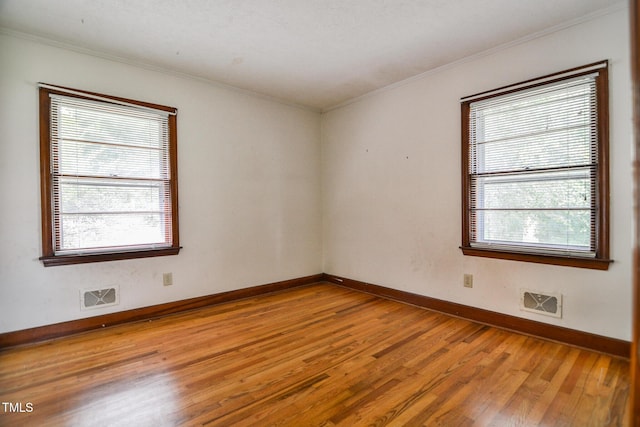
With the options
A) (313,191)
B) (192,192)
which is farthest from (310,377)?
(313,191)

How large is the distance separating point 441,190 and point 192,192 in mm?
2712

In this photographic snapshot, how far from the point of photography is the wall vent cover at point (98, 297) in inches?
111

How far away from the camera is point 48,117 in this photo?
105 inches

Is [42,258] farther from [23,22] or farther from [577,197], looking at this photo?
[577,197]

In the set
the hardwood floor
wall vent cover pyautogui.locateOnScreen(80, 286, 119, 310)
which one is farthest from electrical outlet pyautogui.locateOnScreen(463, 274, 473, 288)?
wall vent cover pyautogui.locateOnScreen(80, 286, 119, 310)

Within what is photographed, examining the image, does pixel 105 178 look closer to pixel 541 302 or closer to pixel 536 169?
pixel 536 169

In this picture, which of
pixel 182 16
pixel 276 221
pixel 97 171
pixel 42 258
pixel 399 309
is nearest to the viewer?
pixel 182 16

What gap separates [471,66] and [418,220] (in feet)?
5.36

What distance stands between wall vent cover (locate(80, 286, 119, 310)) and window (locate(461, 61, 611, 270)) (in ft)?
11.3

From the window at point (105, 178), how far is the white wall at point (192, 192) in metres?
0.09

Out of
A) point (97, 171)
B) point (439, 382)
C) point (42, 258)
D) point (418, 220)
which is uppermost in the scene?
point (97, 171)

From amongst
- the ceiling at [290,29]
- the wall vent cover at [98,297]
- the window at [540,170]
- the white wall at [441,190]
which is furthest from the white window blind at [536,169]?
the wall vent cover at [98,297]

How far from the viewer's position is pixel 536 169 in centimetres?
265

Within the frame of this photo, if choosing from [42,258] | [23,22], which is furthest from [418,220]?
[23,22]
